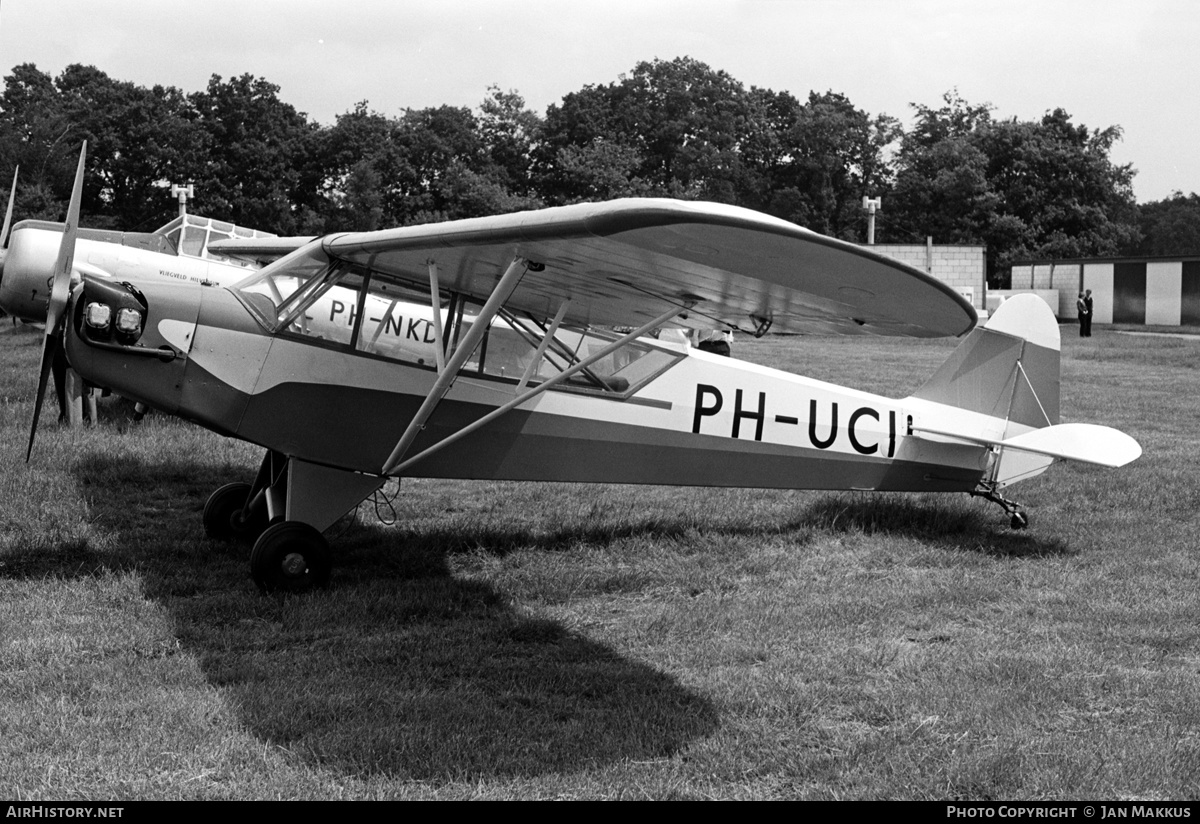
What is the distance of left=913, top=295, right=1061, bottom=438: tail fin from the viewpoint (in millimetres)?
8180

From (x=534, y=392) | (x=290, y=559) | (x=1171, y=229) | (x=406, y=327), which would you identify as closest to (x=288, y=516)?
(x=290, y=559)

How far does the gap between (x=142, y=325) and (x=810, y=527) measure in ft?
15.5

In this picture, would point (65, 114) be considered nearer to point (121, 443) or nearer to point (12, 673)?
point (121, 443)

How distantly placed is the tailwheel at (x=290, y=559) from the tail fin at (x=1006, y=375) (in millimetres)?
4512

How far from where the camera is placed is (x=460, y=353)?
595 centimetres

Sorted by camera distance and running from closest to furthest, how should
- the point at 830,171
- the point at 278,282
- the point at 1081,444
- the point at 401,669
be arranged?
the point at 401,669 < the point at 278,282 < the point at 1081,444 < the point at 830,171

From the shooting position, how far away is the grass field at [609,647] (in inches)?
159

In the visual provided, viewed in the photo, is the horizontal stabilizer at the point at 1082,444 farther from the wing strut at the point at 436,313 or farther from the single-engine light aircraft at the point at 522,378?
the wing strut at the point at 436,313

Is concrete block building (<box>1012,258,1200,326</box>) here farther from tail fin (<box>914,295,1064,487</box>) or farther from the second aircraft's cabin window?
the second aircraft's cabin window

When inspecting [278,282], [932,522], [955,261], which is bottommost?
[932,522]

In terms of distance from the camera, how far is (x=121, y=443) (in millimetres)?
10406

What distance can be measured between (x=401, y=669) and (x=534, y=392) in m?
1.78

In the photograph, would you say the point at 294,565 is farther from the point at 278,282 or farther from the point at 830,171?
the point at 830,171

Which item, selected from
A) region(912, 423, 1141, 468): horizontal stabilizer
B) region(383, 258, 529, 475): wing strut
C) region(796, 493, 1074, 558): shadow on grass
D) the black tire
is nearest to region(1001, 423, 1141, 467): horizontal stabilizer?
region(912, 423, 1141, 468): horizontal stabilizer
